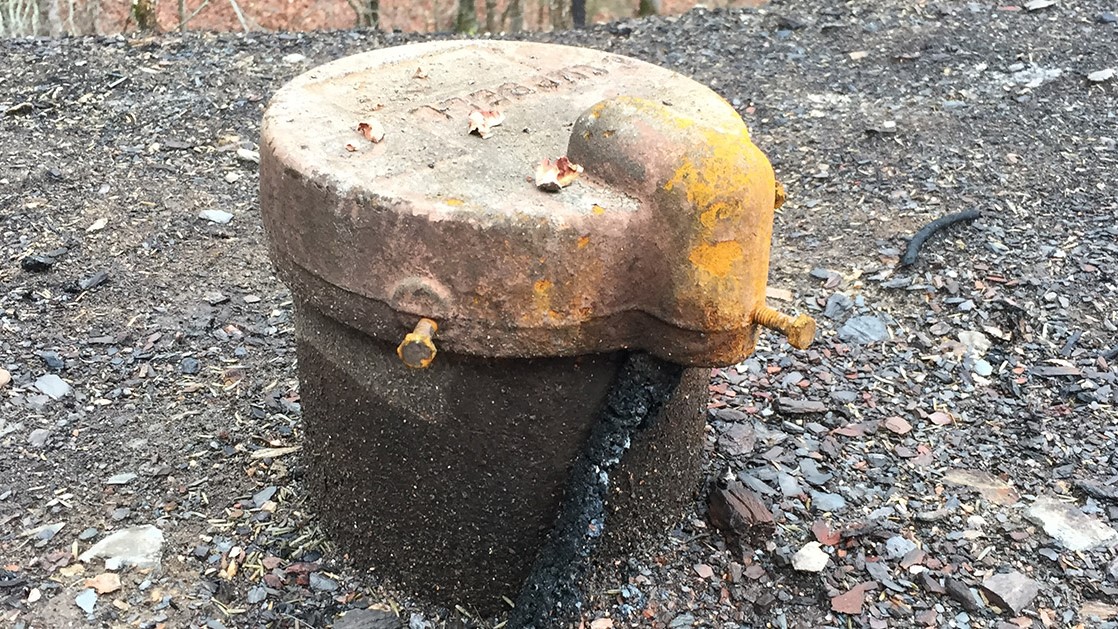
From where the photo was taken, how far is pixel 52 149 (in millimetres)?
4191

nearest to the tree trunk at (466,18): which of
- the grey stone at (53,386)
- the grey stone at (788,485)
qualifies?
the grey stone at (53,386)

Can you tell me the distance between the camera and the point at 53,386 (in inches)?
114

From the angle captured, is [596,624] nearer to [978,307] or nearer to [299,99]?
[299,99]

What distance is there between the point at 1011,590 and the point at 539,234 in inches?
54.0

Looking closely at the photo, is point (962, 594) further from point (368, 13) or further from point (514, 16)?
point (368, 13)

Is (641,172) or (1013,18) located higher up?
(641,172)

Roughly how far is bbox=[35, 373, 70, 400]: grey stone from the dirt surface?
10 mm

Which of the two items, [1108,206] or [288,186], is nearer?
[288,186]

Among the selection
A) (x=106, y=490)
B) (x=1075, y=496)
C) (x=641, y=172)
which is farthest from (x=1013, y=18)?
(x=106, y=490)

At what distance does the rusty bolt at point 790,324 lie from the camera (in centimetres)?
174

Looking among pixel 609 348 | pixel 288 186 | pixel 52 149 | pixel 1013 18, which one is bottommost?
pixel 52 149

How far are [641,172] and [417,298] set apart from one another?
0.42 meters

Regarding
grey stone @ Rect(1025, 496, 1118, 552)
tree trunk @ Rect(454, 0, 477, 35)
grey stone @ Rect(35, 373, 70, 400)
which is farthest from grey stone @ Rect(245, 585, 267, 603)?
tree trunk @ Rect(454, 0, 477, 35)

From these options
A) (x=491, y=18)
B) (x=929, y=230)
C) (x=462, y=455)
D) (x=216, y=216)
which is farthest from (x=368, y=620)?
(x=491, y=18)
